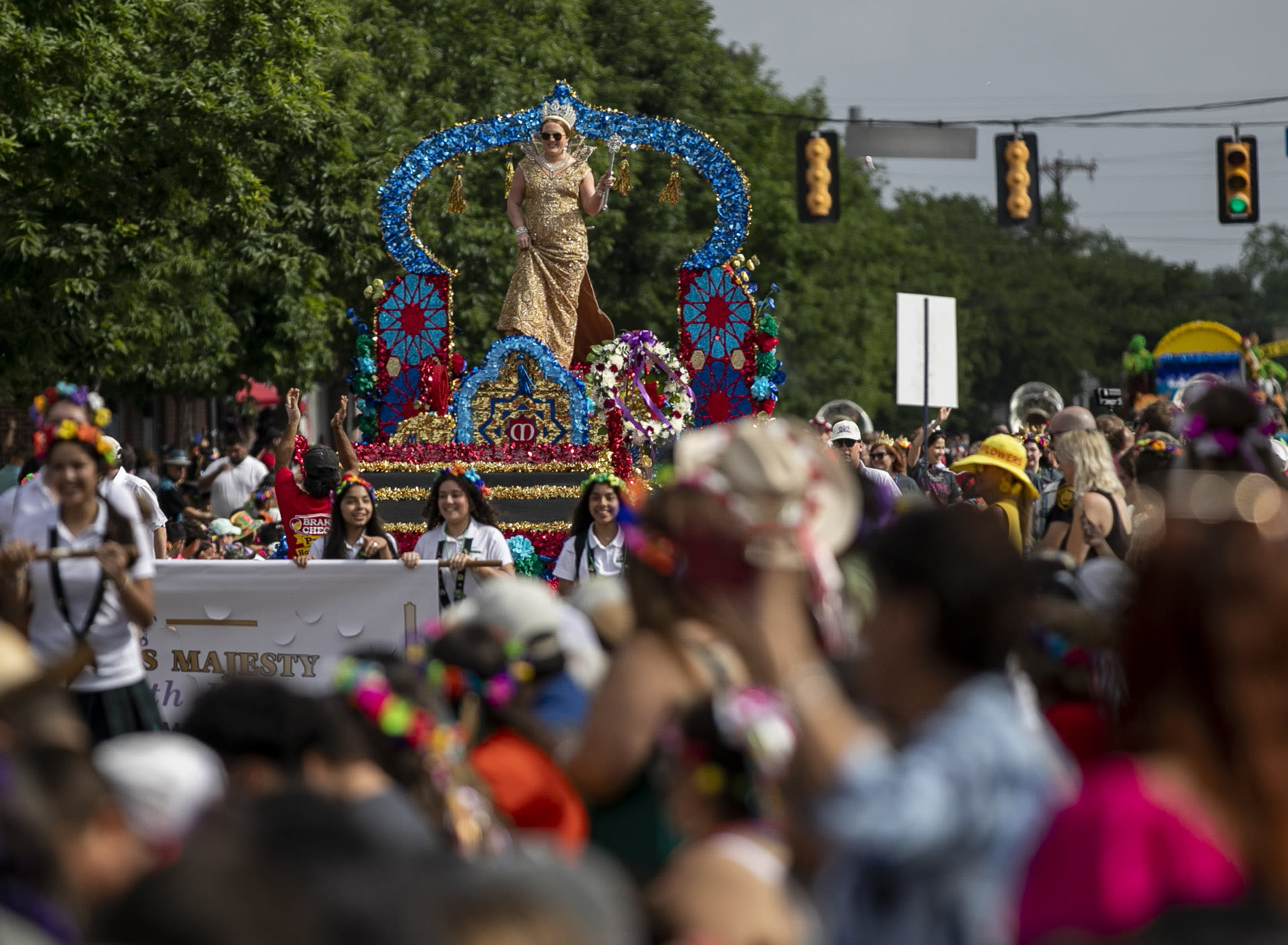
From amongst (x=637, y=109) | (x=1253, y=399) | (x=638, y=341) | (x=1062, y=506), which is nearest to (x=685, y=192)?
(x=637, y=109)

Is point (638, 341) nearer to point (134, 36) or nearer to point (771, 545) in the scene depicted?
point (134, 36)

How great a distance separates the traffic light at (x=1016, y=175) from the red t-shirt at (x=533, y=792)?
16135 mm

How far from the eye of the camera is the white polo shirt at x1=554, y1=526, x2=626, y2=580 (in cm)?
880

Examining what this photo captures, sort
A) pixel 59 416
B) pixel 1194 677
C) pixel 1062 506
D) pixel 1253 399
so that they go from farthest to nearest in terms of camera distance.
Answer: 1. pixel 1062 506
2. pixel 59 416
3. pixel 1253 399
4. pixel 1194 677

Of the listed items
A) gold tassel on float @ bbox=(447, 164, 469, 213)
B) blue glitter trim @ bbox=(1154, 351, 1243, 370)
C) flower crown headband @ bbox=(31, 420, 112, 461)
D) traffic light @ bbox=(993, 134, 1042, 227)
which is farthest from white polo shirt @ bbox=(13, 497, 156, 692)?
blue glitter trim @ bbox=(1154, 351, 1243, 370)

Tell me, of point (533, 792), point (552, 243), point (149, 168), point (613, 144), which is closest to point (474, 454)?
point (552, 243)

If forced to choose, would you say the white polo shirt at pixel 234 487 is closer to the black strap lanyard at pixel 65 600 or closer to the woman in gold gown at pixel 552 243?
the woman in gold gown at pixel 552 243

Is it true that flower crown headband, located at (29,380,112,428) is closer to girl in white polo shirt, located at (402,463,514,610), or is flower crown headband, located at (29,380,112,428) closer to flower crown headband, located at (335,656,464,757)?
girl in white polo shirt, located at (402,463,514,610)

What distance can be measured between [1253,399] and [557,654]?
1789 millimetres

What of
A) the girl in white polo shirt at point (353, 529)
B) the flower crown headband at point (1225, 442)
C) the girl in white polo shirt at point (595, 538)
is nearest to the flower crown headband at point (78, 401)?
the girl in white polo shirt at point (353, 529)

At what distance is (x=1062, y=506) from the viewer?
804cm

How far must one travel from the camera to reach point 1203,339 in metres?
22.1

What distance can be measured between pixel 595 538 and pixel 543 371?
5.84 m

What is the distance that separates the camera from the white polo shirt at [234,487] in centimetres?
1691
